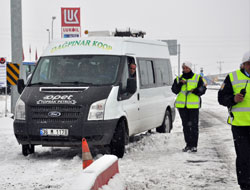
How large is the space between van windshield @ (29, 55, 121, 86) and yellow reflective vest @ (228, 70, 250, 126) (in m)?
3.64

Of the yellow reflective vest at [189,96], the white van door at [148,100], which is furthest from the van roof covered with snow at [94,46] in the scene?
the yellow reflective vest at [189,96]

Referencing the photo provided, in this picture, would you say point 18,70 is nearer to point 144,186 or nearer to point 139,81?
point 139,81

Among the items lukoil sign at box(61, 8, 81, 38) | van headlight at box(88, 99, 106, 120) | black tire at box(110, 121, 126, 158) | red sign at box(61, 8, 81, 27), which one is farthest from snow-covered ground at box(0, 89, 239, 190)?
red sign at box(61, 8, 81, 27)

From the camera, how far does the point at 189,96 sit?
34.4ft

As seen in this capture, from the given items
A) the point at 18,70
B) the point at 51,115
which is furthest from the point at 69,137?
the point at 18,70

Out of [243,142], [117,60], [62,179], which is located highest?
[117,60]

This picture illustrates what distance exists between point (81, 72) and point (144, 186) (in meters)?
3.66

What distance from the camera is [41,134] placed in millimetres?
9312

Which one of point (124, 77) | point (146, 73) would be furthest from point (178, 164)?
point (146, 73)

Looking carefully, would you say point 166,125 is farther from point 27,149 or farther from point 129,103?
point 27,149

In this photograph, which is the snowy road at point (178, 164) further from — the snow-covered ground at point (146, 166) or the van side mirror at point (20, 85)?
the van side mirror at point (20, 85)

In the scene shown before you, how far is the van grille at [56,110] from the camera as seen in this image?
9.17m

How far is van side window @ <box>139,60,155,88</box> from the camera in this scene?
36.8 ft

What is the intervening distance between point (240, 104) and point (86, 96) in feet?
Answer: 11.4
